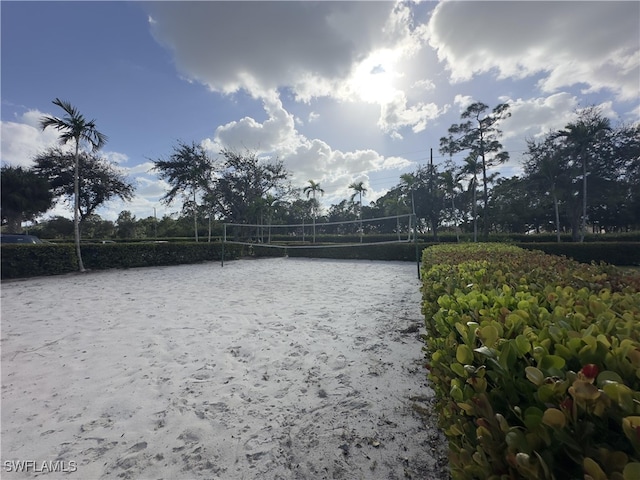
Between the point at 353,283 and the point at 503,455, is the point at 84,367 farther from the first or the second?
the point at 353,283

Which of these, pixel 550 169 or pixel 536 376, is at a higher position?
pixel 550 169

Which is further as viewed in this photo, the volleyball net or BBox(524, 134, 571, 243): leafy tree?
BBox(524, 134, 571, 243): leafy tree

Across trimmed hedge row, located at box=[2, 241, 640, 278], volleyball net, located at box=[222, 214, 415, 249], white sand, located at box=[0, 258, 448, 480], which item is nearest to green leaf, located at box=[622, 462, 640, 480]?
white sand, located at box=[0, 258, 448, 480]

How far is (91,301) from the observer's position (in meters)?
5.57

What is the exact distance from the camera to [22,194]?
18.4 metres

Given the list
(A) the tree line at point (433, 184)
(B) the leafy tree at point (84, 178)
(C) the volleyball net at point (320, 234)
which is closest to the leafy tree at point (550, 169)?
(A) the tree line at point (433, 184)

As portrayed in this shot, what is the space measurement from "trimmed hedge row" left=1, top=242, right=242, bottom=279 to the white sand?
5.18 metres

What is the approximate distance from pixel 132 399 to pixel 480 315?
9.04ft

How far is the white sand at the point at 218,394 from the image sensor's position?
1.74m

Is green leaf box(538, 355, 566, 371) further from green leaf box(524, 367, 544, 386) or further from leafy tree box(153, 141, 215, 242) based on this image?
leafy tree box(153, 141, 215, 242)

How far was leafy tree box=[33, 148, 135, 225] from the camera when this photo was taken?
1995cm

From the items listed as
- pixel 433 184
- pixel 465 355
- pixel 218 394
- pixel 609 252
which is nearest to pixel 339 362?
pixel 218 394

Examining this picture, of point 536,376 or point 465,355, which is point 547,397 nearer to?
point 536,376

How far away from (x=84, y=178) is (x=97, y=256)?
50.3 ft
